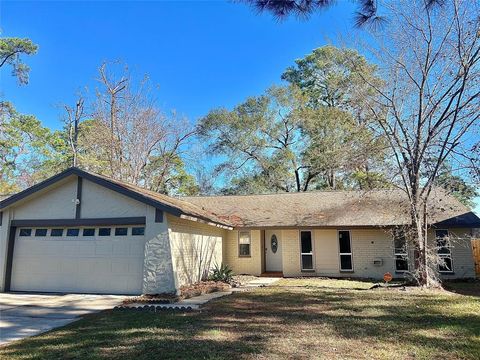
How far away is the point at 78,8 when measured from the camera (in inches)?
450

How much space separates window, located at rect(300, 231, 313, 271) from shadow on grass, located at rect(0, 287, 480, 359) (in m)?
7.89

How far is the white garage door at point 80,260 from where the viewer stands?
11.4 m

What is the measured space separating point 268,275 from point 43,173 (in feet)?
74.4

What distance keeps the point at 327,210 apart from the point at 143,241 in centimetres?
980

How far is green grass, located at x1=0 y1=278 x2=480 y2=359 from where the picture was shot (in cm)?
517

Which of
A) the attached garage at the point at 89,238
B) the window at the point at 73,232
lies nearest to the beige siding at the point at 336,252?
the attached garage at the point at 89,238

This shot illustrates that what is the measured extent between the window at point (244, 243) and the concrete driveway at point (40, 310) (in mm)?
7972

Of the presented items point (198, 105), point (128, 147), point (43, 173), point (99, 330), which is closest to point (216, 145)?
point (198, 105)

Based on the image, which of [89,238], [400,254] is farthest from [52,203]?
[400,254]

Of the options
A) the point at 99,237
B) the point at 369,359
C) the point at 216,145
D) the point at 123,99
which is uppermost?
the point at 123,99

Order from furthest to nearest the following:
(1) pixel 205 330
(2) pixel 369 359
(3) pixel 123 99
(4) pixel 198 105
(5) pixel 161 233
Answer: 1. (4) pixel 198 105
2. (3) pixel 123 99
3. (5) pixel 161 233
4. (1) pixel 205 330
5. (2) pixel 369 359

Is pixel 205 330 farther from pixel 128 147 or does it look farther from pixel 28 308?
pixel 128 147

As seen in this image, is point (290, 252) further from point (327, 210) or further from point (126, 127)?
point (126, 127)

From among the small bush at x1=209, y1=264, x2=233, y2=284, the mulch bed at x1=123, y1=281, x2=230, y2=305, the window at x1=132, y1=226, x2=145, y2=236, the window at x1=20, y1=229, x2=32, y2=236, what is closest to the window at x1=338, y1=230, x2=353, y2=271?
the small bush at x1=209, y1=264, x2=233, y2=284
